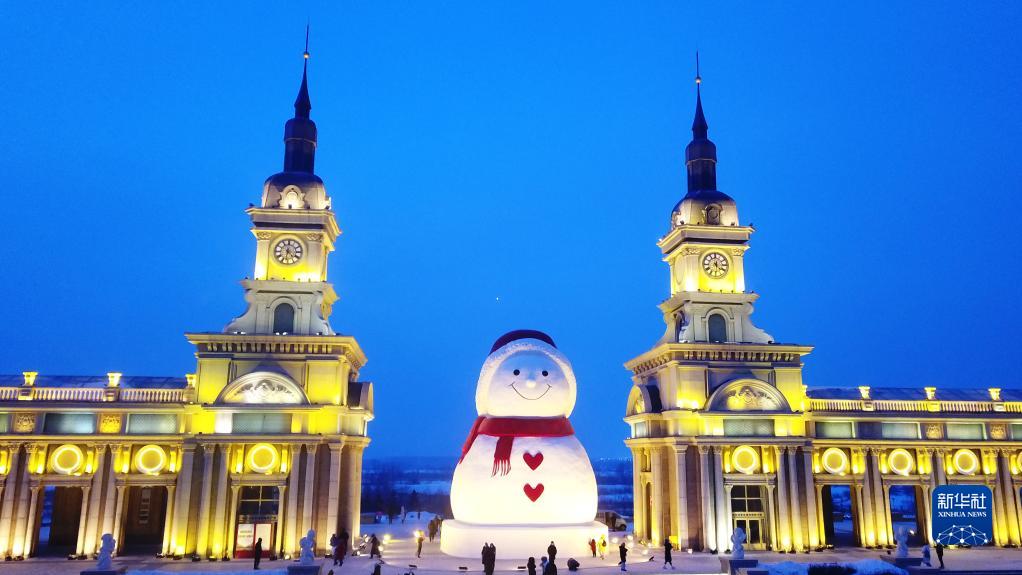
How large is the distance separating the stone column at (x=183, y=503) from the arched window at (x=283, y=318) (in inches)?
226

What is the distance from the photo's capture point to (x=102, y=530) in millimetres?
29531

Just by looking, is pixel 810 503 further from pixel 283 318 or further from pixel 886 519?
pixel 283 318

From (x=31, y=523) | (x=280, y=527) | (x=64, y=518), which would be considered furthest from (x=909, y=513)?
(x=31, y=523)

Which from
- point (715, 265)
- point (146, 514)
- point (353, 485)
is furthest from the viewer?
point (715, 265)

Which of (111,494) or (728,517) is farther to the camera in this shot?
(728,517)

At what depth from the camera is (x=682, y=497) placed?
32.0 m

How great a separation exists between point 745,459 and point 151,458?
24.2 m

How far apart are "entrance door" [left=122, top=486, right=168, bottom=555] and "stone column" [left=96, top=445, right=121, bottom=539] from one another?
5.53 m

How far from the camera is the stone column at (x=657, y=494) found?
108 ft

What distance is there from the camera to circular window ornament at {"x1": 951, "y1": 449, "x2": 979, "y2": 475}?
112 feet

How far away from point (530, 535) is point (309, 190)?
17465 millimetres

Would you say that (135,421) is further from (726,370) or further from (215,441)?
(726,370)

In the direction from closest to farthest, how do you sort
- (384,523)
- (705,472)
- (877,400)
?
(705,472) → (877,400) → (384,523)

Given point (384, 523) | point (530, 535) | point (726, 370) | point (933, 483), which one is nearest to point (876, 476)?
point (933, 483)
